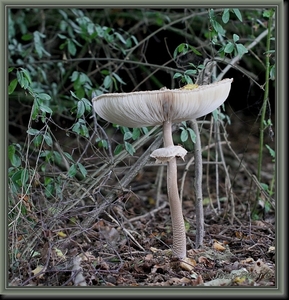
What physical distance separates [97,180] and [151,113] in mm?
948

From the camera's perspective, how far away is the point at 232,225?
4.07 meters

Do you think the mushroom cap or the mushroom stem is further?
the mushroom stem

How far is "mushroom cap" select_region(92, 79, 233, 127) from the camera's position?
2684 mm

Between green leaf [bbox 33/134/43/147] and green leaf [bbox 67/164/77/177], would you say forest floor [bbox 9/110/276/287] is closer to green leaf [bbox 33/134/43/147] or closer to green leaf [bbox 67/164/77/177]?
green leaf [bbox 67/164/77/177]

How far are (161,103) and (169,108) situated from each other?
0.09 meters

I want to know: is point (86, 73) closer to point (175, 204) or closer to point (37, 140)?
point (37, 140)

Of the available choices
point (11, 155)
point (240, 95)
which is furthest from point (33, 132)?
point (240, 95)

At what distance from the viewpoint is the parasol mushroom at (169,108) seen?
2.70m

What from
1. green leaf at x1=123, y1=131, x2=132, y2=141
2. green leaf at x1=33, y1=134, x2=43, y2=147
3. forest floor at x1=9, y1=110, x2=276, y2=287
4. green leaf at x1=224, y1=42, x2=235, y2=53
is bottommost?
forest floor at x1=9, y1=110, x2=276, y2=287

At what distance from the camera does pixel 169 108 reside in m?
2.84

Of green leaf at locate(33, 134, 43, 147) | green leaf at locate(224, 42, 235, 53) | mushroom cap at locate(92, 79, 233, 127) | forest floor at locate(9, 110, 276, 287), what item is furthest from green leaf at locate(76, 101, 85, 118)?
green leaf at locate(224, 42, 235, 53)

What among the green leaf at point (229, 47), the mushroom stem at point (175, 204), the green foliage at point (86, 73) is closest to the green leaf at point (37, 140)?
the green foliage at point (86, 73)

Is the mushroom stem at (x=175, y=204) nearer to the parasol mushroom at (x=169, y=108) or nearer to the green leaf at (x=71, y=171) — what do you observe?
the parasol mushroom at (x=169, y=108)

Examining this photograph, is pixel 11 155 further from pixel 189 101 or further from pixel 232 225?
pixel 232 225
